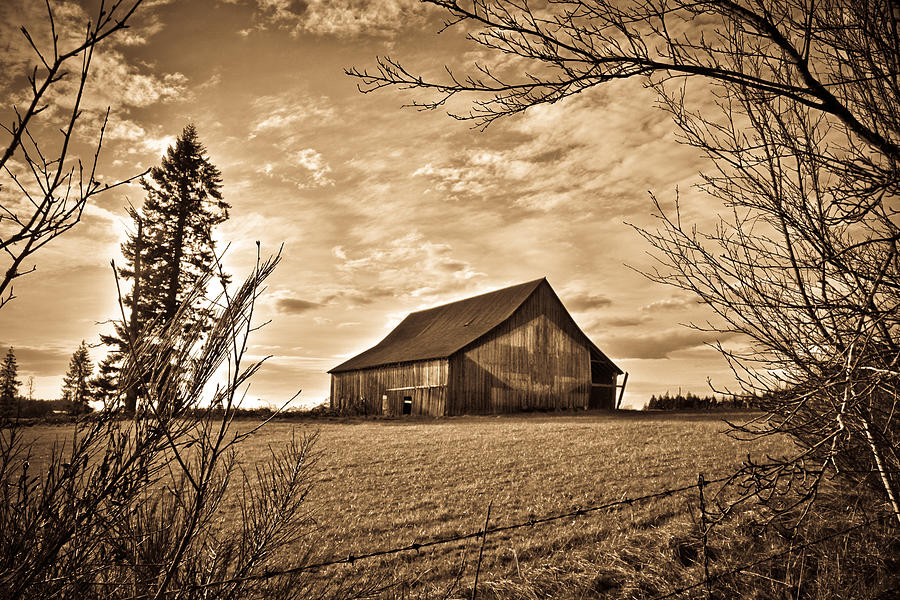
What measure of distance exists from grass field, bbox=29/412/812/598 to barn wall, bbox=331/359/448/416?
994cm

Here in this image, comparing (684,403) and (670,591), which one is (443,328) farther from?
(670,591)

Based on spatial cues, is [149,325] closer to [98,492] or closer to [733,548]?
[98,492]

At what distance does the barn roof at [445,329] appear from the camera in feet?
97.4

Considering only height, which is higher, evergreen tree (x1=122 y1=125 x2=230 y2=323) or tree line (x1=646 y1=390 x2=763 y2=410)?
evergreen tree (x1=122 y1=125 x2=230 y2=323)

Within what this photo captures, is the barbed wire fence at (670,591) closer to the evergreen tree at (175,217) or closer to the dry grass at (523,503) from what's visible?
the dry grass at (523,503)

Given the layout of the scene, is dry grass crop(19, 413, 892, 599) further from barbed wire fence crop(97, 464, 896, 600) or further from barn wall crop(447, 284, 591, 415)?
barn wall crop(447, 284, 591, 415)

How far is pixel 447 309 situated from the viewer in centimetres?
3772

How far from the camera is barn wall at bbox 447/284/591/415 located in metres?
28.2

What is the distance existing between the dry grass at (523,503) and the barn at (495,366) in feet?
32.9

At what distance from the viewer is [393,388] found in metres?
31.6

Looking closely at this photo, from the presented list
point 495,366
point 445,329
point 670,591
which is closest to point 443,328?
point 445,329

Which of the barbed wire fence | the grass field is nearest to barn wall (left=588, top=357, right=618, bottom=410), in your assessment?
the grass field

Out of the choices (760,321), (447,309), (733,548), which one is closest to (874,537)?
(733,548)

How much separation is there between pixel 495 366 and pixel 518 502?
1989cm
